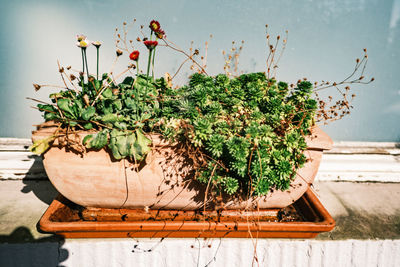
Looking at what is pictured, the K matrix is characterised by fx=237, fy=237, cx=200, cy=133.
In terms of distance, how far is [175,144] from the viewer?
1024 millimetres

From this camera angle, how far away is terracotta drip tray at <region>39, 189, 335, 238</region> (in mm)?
1092

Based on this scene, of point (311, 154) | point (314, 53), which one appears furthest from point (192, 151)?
point (314, 53)

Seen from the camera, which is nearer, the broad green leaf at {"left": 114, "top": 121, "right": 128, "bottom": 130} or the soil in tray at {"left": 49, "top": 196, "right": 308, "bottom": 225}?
the broad green leaf at {"left": 114, "top": 121, "right": 128, "bottom": 130}

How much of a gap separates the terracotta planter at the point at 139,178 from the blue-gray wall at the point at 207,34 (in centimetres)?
92

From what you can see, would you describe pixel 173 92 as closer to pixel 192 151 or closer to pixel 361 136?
pixel 192 151

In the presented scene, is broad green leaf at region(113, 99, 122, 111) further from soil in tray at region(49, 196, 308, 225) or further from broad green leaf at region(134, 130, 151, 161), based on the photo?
soil in tray at region(49, 196, 308, 225)

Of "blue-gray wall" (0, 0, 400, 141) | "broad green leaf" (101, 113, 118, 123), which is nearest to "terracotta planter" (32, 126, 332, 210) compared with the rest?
"broad green leaf" (101, 113, 118, 123)

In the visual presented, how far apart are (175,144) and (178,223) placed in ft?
1.27

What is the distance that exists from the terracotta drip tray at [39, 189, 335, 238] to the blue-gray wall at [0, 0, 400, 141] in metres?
1.02

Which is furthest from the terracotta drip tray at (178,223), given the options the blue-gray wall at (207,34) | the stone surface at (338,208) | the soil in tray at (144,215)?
the blue-gray wall at (207,34)

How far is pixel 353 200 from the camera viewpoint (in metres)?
1.59

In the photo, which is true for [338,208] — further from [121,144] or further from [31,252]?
[31,252]

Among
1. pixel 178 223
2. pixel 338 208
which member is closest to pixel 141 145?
pixel 178 223

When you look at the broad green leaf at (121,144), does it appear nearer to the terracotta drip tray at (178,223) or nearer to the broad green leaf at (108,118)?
the broad green leaf at (108,118)
